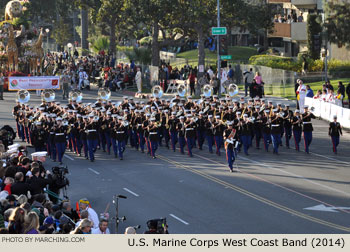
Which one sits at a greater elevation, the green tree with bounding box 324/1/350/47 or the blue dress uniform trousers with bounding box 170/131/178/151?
the green tree with bounding box 324/1/350/47

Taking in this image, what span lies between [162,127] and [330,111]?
9.29m

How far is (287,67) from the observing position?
50.0 meters

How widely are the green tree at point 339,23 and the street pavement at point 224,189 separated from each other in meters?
17.6

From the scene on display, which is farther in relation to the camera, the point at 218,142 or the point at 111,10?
the point at 111,10

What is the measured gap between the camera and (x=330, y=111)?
35.2m

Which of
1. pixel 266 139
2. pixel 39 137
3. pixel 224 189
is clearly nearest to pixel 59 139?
pixel 39 137

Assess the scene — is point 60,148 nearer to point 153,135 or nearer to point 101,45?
point 153,135

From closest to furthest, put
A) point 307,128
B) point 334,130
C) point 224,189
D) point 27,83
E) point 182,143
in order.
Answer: point 224,189 < point 334,130 < point 307,128 < point 182,143 < point 27,83

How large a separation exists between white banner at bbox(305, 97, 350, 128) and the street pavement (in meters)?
2.69

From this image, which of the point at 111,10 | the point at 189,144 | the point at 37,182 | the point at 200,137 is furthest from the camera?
the point at 111,10

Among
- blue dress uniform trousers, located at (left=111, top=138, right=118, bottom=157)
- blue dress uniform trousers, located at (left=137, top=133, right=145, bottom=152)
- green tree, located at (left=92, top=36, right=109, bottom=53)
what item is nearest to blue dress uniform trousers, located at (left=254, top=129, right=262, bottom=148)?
blue dress uniform trousers, located at (left=137, top=133, right=145, bottom=152)

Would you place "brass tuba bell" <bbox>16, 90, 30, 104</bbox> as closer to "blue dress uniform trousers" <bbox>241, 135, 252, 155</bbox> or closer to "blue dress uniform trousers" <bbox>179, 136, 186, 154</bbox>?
"blue dress uniform trousers" <bbox>179, 136, 186, 154</bbox>

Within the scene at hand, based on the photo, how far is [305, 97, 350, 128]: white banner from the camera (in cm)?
3325

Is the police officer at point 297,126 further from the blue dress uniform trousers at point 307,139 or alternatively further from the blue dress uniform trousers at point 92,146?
the blue dress uniform trousers at point 92,146
